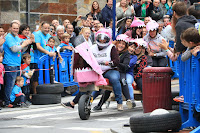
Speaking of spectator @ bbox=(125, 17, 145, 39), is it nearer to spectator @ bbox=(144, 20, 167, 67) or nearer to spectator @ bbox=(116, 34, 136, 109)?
spectator @ bbox=(144, 20, 167, 67)

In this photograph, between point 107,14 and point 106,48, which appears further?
point 107,14

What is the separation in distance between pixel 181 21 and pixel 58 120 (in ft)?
12.4

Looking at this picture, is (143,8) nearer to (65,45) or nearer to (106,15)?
(106,15)

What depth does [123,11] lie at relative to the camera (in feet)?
61.0

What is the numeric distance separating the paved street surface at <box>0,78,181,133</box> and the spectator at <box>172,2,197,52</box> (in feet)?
5.41

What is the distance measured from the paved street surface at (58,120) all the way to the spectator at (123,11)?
5434 millimetres

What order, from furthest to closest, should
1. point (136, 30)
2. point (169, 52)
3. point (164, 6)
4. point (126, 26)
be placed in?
1. point (164, 6)
2. point (126, 26)
3. point (136, 30)
4. point (169, 52)

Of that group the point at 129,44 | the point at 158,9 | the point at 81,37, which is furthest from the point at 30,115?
the point at 158,9

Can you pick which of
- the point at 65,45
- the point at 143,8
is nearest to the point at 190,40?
the point at 65,45

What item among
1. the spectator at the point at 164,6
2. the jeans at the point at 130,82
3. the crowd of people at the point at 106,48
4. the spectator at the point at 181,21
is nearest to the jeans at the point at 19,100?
the crowd of people at the point at 106,48

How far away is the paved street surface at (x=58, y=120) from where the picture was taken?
30.1 feet

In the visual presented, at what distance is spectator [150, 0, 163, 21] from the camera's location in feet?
64.4

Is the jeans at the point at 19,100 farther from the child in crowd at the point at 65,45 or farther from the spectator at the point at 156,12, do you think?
the spectator at the point at 156,12

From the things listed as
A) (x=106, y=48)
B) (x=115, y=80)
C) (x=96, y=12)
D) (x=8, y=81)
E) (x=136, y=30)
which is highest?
(x=96, y=12)
